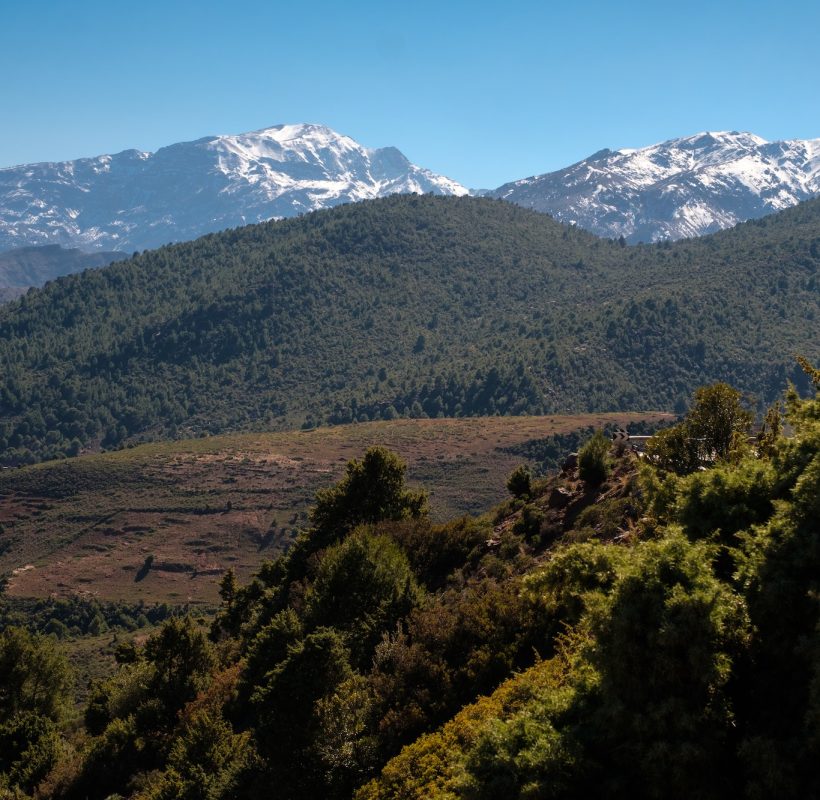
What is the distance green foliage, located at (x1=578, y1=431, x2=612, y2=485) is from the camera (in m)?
38.9

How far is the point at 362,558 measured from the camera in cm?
3616

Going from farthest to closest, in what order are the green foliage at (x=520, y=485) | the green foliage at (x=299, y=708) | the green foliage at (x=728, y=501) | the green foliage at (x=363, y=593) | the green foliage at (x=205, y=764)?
1. the green foliage at (x=520, y=485)
2. the green foliage at (x=363, y=593)
3. the green foliage at (x=205, y=764)
4. the green foliage at (x=299, y=708)
5. the green foliage at (x=728, y=501)

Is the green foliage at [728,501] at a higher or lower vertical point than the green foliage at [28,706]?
higher

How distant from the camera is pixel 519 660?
26.1 m

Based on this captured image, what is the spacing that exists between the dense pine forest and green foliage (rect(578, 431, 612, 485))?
126 mm

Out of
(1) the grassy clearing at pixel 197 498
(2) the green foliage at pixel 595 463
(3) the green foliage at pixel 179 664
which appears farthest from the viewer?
(1) the grassy clearing at pixel 197 498

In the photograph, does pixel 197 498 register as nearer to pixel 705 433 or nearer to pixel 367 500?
pixel 367 500

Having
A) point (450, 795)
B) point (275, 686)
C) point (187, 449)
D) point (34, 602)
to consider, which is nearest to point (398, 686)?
point (275, 686)

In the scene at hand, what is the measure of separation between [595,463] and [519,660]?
14.4 meters

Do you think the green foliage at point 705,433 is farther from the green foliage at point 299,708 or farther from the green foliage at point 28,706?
the green foliage at point 28,706

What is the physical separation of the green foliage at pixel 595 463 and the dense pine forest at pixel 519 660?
5.0 inches

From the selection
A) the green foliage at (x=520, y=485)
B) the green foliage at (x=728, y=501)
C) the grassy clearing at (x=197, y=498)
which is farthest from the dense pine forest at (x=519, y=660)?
the grassy clearing at (x=197, y=498)

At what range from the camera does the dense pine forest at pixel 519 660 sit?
1631cm

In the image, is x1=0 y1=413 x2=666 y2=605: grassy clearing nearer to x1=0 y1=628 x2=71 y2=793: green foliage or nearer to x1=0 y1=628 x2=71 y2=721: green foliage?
x1=0 y1=628 x2=71 y2=721: green foliage
